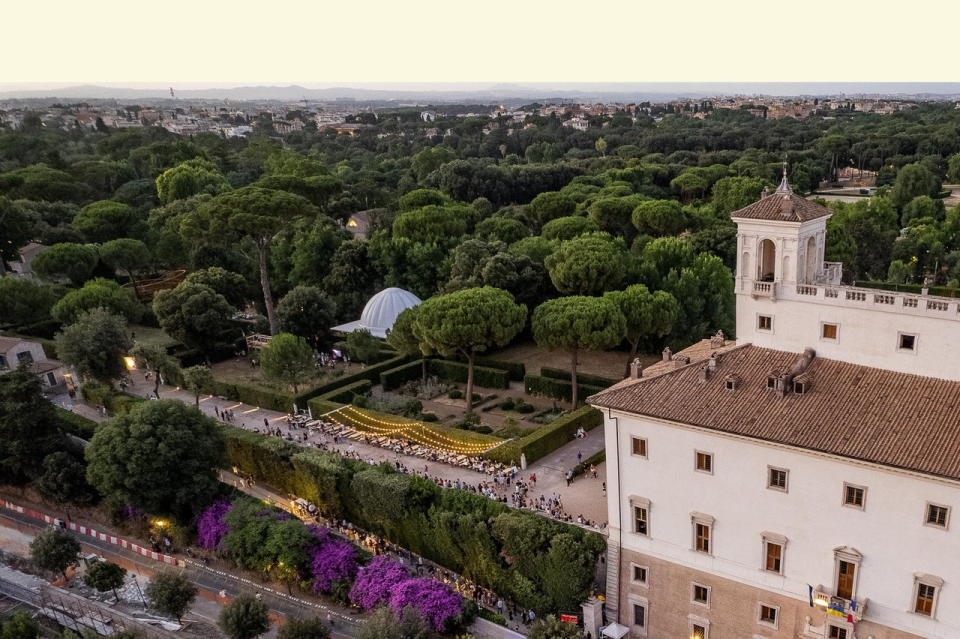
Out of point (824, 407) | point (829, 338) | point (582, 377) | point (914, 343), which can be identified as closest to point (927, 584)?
point (824, 407)

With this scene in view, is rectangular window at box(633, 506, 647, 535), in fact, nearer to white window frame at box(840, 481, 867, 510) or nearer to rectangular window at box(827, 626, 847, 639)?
rectangular window at box(827, 626, 847, 639)

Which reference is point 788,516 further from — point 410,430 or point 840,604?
point 410,430

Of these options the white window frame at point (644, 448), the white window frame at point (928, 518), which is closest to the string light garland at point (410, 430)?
the white window frame at point (644, 448)

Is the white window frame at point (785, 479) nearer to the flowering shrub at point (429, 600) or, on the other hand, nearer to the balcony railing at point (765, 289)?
the balcony railing at point (765, 289)

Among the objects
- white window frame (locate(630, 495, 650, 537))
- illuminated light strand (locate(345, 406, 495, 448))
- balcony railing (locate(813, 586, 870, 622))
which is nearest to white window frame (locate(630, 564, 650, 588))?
white window frame (locate(630, 495, 650, 537))

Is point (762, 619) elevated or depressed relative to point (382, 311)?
depressed
